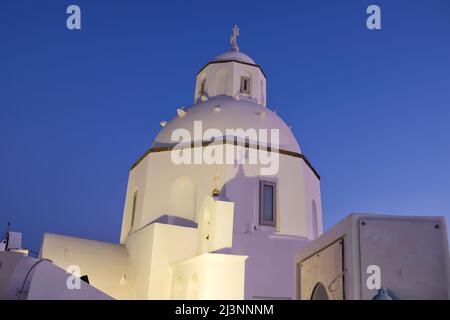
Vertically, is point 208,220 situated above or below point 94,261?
above

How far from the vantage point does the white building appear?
13.3 metres

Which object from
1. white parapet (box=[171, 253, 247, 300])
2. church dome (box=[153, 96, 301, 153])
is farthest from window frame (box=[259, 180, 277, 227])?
white parapet (box=[171, 253, 247, 300])

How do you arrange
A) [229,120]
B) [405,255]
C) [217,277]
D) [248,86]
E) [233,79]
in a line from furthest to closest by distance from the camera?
[248,86] < [233,79] < [229,120] < [217,277] < [405,255]

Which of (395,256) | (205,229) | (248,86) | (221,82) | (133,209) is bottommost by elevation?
(395,256)

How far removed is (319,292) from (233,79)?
1432cm

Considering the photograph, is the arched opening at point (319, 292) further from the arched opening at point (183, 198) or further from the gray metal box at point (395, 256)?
the arched opening at point (183, 198)

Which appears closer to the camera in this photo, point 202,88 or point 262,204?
point 262,204

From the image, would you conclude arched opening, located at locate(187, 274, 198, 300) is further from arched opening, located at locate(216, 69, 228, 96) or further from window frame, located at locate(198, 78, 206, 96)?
window frame, located at locate(198, 78, 206, 96)

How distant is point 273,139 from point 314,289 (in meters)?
10.7

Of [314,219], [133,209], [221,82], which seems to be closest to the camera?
[133,209]

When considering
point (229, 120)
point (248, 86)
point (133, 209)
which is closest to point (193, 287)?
point (133, 209)

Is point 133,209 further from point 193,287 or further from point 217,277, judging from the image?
point 217,277

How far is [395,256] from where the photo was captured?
215 inches

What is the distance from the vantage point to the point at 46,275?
400 inches
